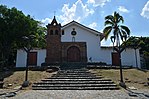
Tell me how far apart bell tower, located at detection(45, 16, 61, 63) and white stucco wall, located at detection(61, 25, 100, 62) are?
1.31m

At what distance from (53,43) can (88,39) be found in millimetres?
5040

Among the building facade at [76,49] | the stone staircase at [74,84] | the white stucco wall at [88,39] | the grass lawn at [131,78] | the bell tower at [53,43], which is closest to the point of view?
the stone staircase at [74,84]

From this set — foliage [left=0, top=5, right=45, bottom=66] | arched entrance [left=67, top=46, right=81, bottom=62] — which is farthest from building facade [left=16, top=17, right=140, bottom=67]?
foliage [left=0, top=5, right=45, bottom=66]

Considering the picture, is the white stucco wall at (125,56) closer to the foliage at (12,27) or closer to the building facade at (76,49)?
the building facade at (76,49)

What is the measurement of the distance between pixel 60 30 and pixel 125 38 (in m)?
9.40

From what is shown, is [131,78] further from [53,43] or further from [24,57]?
[24,57]

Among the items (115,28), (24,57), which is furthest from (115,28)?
(24,57)

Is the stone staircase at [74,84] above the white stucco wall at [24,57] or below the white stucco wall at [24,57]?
below

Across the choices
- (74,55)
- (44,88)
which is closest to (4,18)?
(74,55)

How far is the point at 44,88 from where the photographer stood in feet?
42.6

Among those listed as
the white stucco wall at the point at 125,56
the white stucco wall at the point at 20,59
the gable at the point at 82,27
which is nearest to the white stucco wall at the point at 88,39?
the gable at the point at 82,27

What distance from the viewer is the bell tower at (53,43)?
25.8 m

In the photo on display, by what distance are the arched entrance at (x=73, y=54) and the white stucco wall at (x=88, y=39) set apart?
1253 mm

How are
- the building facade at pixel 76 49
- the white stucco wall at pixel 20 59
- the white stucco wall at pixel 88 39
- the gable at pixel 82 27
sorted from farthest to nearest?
the gable at pixel 82 27 < the white stucco wall at pixel 88 39 < the white stucco wall at pixel 20 59 < the building facade at pixel 76 49
